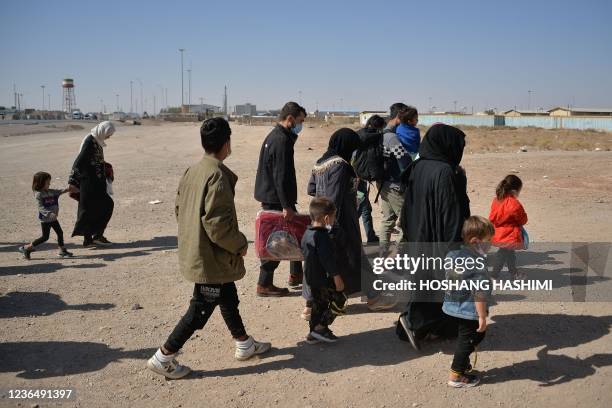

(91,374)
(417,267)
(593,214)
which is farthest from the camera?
(593,214)

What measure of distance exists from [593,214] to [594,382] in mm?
6758

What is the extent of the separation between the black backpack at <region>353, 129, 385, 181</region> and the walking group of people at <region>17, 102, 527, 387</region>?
1290mm

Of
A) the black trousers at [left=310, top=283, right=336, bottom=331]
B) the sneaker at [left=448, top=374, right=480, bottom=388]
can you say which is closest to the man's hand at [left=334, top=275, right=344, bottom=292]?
the black trousers at [left=310, top=283, right=336, bottom=331]

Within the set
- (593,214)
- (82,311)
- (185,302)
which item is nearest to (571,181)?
(593,214)

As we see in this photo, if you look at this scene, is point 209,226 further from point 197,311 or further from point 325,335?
point 325,335

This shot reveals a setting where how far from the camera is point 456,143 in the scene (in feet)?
13.1

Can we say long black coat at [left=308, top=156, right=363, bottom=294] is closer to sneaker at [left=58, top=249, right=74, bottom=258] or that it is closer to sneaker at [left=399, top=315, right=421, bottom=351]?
sneaker at [left=399, top=315, right=421, bottom=351]

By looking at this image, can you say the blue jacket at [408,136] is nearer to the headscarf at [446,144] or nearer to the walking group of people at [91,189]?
the headscarf at [446,144]

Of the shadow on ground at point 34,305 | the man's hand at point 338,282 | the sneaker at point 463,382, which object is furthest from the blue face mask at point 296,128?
the sneaker at point 463,382

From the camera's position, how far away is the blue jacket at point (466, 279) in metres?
3.44

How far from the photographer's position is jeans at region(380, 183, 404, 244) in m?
6.07

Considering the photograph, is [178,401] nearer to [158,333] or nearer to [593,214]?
[158,333]

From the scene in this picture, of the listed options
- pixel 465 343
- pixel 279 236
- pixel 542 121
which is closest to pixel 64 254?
pixel 279 236

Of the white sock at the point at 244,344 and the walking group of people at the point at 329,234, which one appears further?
the white sock at the point at 244,344
